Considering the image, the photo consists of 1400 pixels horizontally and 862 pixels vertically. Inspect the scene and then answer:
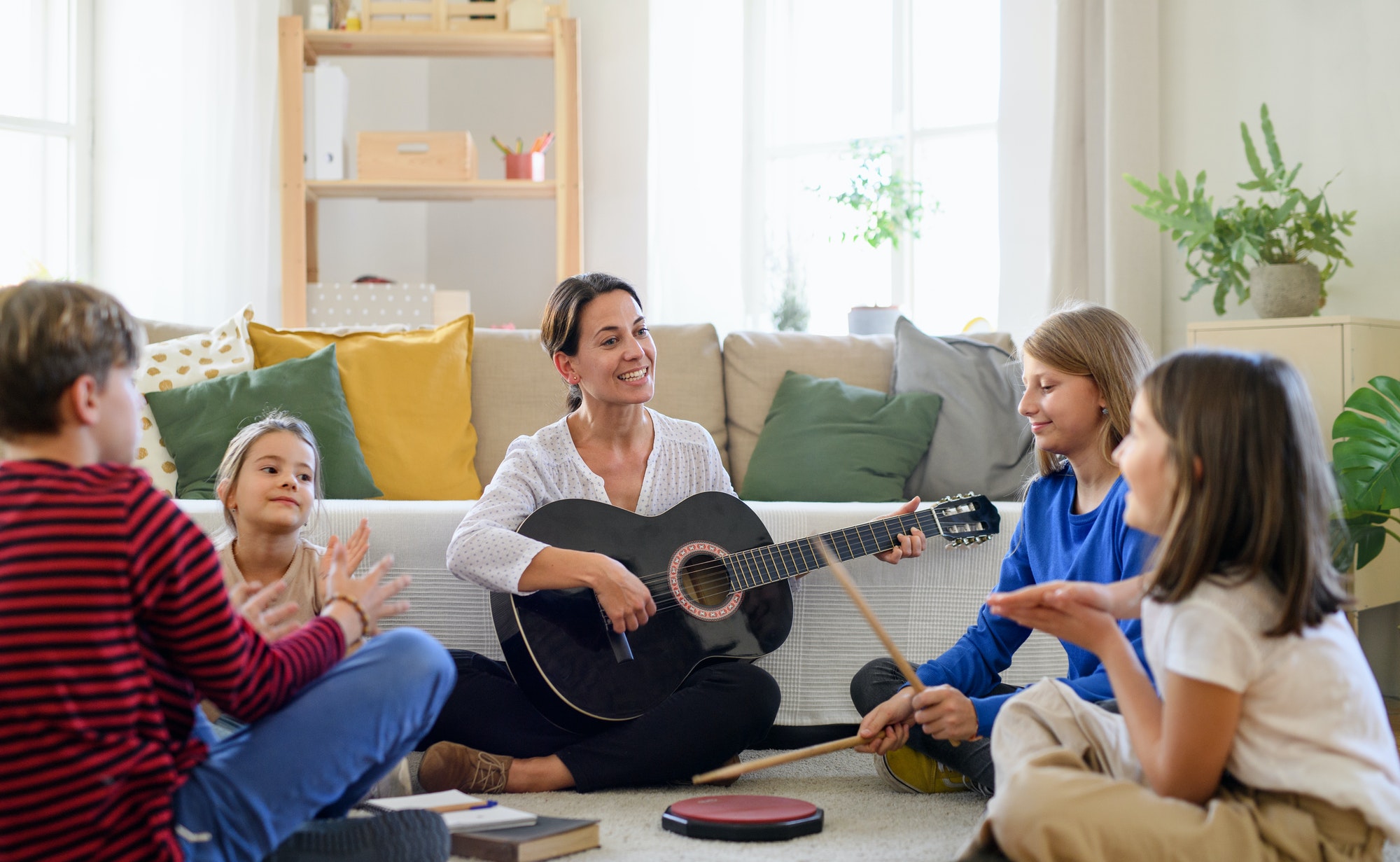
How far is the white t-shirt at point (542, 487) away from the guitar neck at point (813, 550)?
0.68ft

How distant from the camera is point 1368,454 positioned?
2307 mm

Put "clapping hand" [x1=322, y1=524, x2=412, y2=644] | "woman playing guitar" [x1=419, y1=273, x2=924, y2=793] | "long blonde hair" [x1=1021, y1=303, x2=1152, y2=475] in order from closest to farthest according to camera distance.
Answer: "clapping hand" [x1=322, y1=524, x2=412, y2=644] < "long blonde hair" [x1=1021, y1=303, x2=1152, y2=475] < "woman playing guitar" [x1=419, y1=273, x2=924, y2=793]

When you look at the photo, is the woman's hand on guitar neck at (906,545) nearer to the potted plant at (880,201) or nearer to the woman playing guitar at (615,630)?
the woman playing guitar at (615,630)

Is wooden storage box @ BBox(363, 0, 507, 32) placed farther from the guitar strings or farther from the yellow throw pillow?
the guitar strings

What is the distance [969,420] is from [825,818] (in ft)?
4.09

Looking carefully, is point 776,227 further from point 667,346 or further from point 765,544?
point 765,544

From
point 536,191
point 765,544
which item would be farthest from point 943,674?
point 536,191

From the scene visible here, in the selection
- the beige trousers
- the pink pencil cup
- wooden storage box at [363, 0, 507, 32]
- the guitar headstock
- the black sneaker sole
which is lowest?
the black sneaker sole

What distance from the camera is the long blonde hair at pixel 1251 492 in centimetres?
105

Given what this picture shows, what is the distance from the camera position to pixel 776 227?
4.17 meters

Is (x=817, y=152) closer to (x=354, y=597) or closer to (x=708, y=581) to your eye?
(x=708, y=581)

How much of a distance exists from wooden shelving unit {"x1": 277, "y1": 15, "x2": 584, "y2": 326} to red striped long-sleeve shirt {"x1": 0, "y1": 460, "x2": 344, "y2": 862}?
2.76m

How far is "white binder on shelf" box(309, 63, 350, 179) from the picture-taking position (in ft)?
12.2

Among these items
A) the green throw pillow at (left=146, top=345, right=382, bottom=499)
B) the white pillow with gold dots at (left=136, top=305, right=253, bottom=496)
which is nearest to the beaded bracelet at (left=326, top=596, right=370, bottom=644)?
the green throw pillow at (left=146, top=345, right=382, bottom=499)
